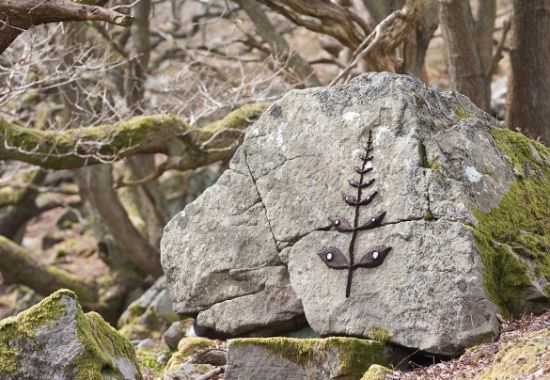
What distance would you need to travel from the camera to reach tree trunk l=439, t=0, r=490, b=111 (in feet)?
38.0

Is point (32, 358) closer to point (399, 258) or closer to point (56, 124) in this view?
point (399, 258)

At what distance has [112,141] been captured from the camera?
41.2ft

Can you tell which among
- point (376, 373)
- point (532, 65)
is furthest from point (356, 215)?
point (532, 65)

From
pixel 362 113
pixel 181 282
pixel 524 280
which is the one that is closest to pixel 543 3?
pixel 362 113

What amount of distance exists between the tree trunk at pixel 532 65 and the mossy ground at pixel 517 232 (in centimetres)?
279

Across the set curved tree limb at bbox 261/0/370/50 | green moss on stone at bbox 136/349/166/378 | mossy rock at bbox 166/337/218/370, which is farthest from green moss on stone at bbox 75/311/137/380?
curved tree limb at bbox 261/0/370/50

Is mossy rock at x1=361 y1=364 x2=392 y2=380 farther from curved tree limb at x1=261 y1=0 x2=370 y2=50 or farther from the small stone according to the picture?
curved tree limb at x1=261 y1=0 x2=370 y2=50

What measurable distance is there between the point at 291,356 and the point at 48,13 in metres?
3.33

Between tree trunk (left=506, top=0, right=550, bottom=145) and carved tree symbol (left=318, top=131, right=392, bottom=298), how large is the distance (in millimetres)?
4030

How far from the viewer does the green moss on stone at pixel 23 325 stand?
7227mm

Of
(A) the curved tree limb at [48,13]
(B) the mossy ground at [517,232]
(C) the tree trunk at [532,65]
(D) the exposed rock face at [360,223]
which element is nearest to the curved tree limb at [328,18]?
(C) the tree trunk at [532,65]

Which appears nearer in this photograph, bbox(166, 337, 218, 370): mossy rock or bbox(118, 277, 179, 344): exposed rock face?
bbox(166, 337, 218, 370): mossy rock

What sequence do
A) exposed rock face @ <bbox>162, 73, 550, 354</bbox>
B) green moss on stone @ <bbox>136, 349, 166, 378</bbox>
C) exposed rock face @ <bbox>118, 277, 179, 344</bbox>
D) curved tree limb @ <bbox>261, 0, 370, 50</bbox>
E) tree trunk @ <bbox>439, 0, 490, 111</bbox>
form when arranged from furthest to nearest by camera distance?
exposed rock face @ <bbox>118, 277, 179, 344</bbox>
curved tree limb @ <bbox>261, 0, 370, 50</bbox>
tree trunk @ <bbox>439, 0, 490, 111</bbox>
green moss on stone @ <bbox>136, 349, 166, 378</bbox>
exposed rock face @ <bbox>162, 73, 550, 354</bbox>

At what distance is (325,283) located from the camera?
333 inches
